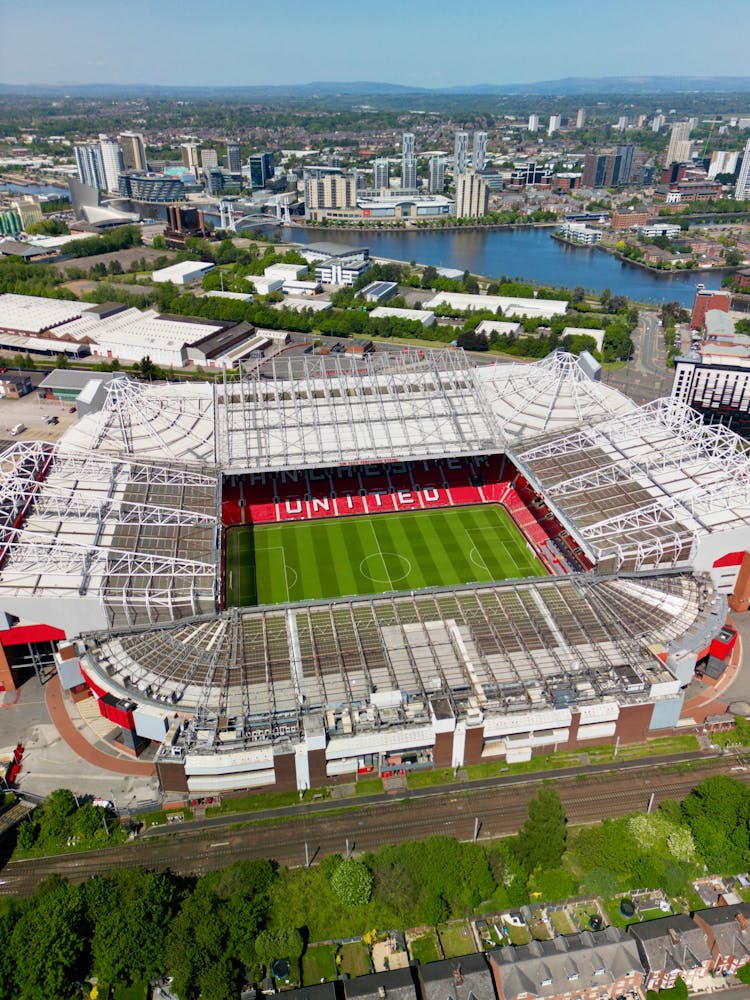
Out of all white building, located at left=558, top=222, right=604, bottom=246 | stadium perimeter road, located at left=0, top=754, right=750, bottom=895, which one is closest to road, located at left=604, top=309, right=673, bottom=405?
stadium perimeter road, located at left=0, top=754, right=750, bottom=895

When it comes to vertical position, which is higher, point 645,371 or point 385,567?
point 385,567

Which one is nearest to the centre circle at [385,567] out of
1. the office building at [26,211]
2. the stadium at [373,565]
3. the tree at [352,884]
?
the stadium at [373,565]

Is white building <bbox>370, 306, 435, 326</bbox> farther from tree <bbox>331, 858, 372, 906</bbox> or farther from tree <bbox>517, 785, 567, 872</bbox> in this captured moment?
tree <bbox>331, 858, 372, 906</bbox>

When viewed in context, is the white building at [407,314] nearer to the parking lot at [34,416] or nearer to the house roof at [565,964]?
the parking lot at [34,416]

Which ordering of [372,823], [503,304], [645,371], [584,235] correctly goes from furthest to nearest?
1. [584,235]
2. [503,304]
3. [645,371]
4. [372,823]

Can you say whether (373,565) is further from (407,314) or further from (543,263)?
(543,263)

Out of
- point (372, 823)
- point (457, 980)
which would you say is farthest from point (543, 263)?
point (457, 980)
